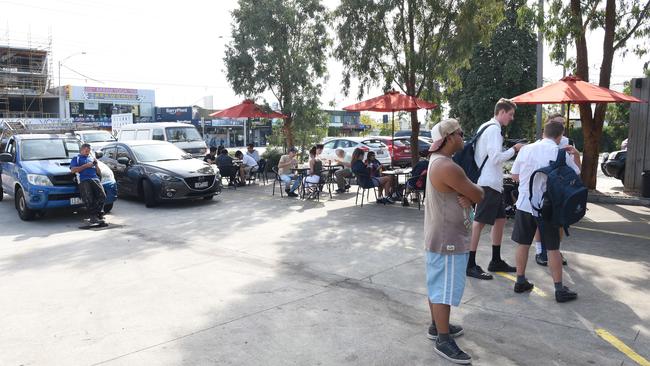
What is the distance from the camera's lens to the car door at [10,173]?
10.7m

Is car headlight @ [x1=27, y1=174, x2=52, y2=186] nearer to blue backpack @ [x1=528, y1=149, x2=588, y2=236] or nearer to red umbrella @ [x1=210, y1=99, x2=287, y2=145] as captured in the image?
red umbrella @ [x1=210, y1=99, x2=287, y2=145]

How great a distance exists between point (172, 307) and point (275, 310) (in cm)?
105

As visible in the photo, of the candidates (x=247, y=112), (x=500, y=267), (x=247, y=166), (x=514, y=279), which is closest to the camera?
(x=514, y=279)

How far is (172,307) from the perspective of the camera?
5.07m

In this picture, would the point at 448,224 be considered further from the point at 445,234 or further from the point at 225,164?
the point at 225,164

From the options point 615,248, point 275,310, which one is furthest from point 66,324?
point 615,248

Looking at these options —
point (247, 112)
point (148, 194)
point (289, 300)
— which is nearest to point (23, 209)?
point (148, 194)

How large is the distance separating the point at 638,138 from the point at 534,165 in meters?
8.91

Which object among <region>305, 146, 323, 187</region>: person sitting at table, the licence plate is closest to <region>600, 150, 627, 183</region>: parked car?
<region>305, 146, 323, 187</region>: person sitting at table

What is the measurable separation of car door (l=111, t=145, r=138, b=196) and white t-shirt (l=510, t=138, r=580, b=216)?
9.44 m

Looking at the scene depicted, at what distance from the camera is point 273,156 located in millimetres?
19641

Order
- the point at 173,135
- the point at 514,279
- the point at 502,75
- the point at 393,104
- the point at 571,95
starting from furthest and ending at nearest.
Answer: the point at 502,75, the point at 173,135, the point at 393,104, the point at 571,95, the point at 514,279

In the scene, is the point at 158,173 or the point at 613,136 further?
the point at 613,136

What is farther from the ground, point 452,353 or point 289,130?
point 289,130
